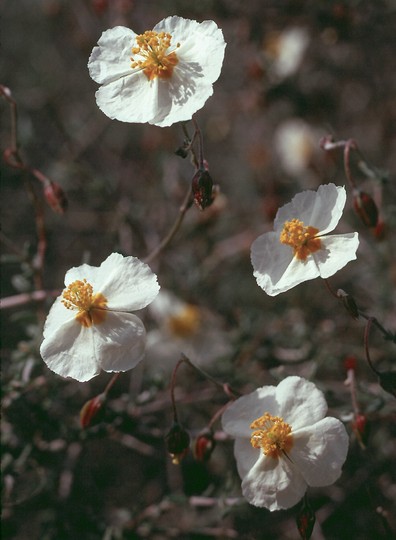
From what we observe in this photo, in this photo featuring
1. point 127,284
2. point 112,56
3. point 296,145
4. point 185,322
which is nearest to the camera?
point 127,284

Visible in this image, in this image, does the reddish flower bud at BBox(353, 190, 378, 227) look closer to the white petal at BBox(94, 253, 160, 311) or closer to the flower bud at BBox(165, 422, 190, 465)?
the white petal at BBox(94, 253, 160, 311)

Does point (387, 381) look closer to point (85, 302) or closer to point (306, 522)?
point (306, 522)

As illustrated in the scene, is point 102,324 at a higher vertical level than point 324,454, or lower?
higher

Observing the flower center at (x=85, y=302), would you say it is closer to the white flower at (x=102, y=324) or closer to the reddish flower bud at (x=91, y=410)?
the white flower at (x=102, y=324)

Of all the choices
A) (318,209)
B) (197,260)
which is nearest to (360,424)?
(318,209)

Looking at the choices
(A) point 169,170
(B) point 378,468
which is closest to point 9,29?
(A) point 169,170

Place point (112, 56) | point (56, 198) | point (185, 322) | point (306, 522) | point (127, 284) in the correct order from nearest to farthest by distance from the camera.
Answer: point (306, 522), point (127, 284), point (112, 56), point (56, 198), point (185, 322)

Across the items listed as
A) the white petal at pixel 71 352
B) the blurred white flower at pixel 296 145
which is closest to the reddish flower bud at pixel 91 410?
the white petal at pixel 71 352

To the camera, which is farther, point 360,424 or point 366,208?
point 366,208
